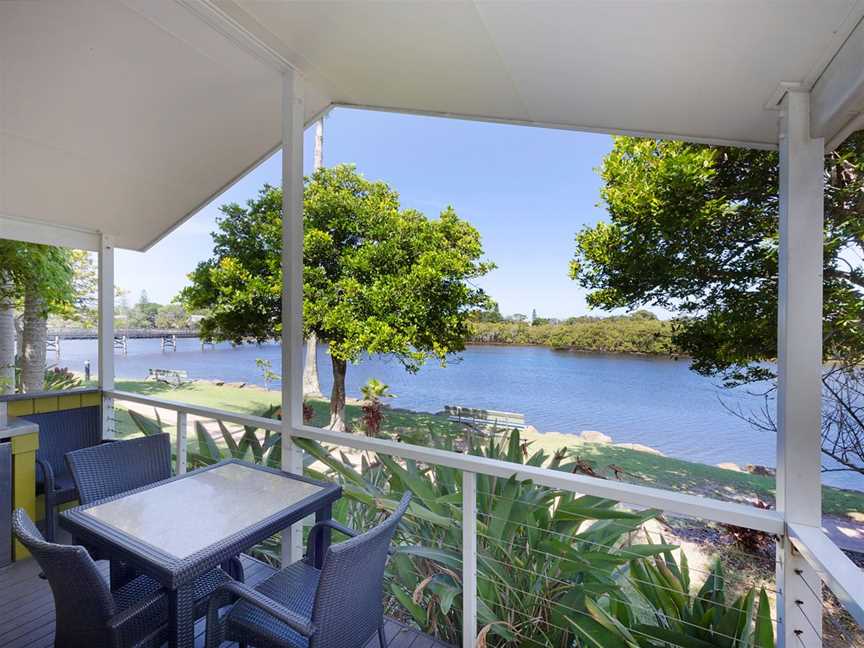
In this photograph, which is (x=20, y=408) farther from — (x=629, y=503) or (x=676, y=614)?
(x=676, y=614)

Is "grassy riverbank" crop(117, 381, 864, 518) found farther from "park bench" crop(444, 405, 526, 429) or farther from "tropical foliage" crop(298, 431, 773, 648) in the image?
"tropical foliage" crop(298, 431, 773, 648)

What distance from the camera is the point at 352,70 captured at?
2.12 meters

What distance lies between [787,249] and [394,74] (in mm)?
1861

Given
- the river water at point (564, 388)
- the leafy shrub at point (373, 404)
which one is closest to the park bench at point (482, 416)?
the river water at point (564, 388)

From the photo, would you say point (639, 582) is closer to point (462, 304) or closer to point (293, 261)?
point (293, 261)

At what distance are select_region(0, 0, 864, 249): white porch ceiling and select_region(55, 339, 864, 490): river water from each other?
2.14 meters

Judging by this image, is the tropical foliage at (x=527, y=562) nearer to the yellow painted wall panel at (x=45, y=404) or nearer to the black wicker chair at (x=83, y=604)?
the black wicker chair at (x=83, y=604)

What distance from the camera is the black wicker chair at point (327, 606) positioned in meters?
1.14

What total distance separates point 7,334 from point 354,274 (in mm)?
3810

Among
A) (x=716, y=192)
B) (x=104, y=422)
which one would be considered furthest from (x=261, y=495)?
(x=716, y=192)

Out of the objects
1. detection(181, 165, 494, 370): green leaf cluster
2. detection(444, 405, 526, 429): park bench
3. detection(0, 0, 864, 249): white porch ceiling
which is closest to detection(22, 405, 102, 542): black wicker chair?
detection(0, 0, 864, 249): white porch ceiling

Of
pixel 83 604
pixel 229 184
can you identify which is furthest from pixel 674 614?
pixel 229 184

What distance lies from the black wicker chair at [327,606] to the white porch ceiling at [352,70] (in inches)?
69.4

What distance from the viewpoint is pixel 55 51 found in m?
1.95
